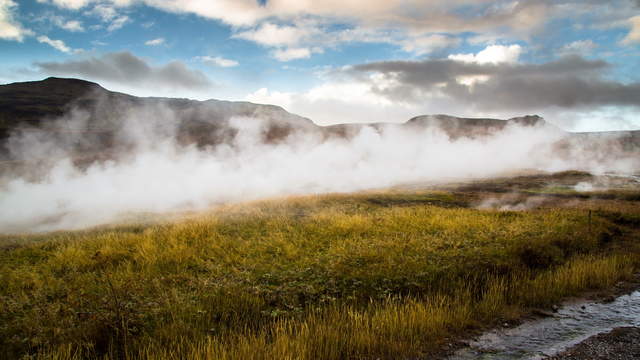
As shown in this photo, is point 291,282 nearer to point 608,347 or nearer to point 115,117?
point 608,347

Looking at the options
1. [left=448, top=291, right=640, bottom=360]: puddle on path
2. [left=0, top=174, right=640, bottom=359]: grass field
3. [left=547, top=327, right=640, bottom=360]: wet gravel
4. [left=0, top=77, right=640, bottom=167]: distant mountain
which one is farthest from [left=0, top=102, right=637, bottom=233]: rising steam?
[left=547, top=327, right=640, bottom=360]: wet gravel

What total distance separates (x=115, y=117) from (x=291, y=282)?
64.8 meters

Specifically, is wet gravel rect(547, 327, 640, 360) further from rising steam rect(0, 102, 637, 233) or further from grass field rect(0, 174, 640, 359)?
rising steam rect(0, 102, 637, 233)

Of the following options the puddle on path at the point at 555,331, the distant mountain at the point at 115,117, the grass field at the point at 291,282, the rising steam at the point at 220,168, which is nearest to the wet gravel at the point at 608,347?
the puddle on path at the point at 555,331

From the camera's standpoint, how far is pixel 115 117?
61.2m

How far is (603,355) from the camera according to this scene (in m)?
4.39

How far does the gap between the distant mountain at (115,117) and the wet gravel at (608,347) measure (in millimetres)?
38942

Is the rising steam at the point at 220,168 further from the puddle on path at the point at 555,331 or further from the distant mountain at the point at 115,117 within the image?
the puddle on path at the point at 555,331

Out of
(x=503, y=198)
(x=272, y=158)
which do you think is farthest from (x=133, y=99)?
(x=503, y=198)

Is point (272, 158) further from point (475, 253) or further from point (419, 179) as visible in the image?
point (475, 253)

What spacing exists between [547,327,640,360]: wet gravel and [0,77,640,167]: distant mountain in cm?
3894

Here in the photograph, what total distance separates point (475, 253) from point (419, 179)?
24.6 m

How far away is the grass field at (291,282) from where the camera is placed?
452cm

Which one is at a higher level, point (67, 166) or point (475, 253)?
point (67, 166)
